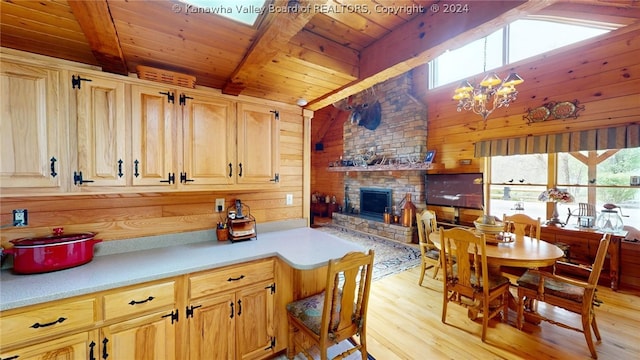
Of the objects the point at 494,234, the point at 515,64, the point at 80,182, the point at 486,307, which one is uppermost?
the point at 515,64

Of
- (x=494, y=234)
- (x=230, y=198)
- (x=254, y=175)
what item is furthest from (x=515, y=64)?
(x=230, y=198)

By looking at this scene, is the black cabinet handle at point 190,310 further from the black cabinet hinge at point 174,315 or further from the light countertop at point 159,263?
the light countertop at point 159,263

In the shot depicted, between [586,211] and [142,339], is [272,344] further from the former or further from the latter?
[586,211]

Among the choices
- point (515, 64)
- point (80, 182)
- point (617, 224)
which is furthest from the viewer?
point (515, 64)

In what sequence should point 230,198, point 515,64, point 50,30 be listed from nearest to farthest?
point 50,30 → point 230,198 → point 515,64

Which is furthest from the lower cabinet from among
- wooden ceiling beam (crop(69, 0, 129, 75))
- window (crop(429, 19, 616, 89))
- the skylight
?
window (crop(429, 19, 616, 89))

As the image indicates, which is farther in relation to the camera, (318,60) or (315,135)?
(315,135)

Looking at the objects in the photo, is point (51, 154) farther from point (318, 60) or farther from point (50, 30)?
point (318, 60)

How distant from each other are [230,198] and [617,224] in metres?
4.82

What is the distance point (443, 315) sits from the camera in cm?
239

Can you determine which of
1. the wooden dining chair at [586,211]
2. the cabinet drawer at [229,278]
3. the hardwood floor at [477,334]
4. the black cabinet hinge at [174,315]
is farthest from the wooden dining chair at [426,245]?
the black cabinet hinge at [174,315]

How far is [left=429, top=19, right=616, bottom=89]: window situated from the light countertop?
318cm

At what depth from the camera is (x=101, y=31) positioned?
128 cm

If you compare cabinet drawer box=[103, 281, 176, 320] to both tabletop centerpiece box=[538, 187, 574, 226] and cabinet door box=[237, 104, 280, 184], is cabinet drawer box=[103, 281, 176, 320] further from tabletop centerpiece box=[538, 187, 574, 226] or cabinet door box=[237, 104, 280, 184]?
tabletop centerpiece box=[538, 187, 574, 226]
